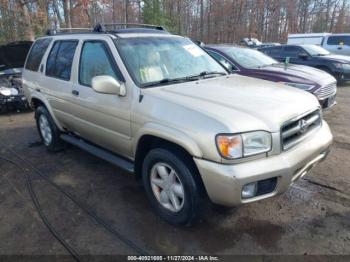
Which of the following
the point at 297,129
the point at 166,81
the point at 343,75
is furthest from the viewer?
the point at 343,75

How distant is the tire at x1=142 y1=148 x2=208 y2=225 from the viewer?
9.62 feet

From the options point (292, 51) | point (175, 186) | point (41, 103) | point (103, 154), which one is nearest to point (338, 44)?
point (292, 51)

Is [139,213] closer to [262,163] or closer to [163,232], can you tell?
[163,232]

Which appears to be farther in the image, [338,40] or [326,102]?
[338,40]

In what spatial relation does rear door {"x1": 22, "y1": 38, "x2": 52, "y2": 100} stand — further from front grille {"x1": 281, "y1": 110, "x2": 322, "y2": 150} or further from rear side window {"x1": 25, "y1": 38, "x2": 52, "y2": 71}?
front grille {"x1": 281, "y1": 110, "x2": 322, "y2": 150}

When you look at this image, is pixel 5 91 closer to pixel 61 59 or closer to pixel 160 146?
pixel 61 59

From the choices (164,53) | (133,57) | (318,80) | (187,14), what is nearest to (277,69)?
(318,80)

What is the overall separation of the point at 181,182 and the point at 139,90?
1.04m

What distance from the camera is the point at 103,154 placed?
162 inches

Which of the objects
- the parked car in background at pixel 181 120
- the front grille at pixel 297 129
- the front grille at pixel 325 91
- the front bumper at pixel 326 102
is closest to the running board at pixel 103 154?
the parked car in background at pixel 181 120

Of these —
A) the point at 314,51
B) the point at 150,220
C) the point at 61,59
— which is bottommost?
the point at 150,220

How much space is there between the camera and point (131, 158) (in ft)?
12.3

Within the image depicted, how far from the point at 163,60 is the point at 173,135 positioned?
1.24 m

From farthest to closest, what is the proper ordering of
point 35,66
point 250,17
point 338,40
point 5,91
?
point 250,17 → point 338,40 → point 5,91 → point 35,66
